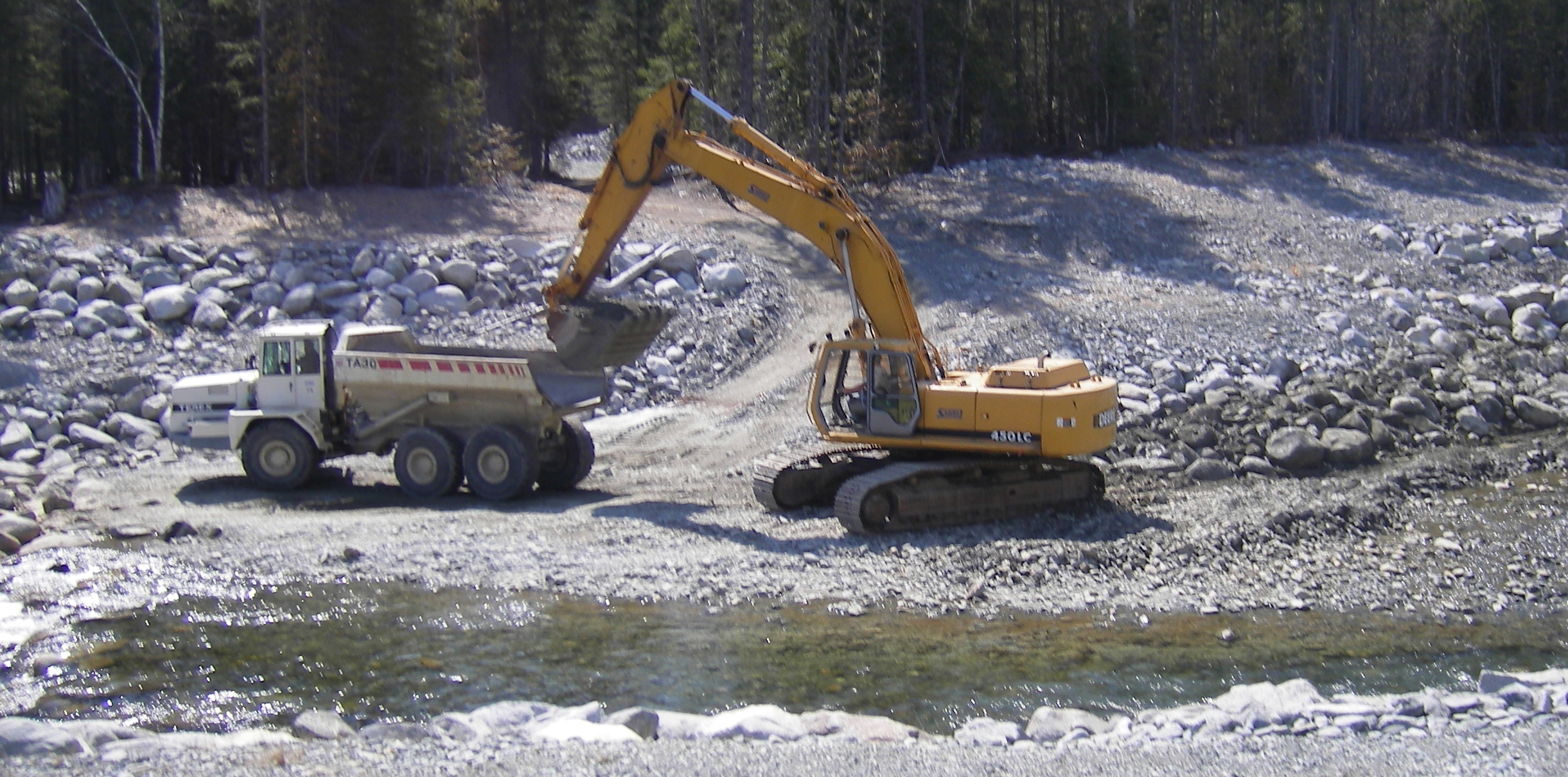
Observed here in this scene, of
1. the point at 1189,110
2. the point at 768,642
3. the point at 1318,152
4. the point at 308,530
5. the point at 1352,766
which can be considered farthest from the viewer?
the point at 1189,110

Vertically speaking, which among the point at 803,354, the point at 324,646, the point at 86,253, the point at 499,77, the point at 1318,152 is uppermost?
the point at 499,77

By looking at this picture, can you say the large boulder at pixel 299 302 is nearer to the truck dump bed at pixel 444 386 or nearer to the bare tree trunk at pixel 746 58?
the truck dump bed at pixel 444 386

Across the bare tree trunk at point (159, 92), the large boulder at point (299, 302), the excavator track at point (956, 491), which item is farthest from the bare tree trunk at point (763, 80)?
the excavator track at point (956, 491)

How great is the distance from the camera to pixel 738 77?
3556 cm

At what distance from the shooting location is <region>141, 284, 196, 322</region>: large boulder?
2222 cm

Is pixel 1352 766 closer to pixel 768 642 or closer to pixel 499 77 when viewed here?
pixel 768 642

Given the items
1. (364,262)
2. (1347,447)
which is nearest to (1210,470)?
(1347,447)

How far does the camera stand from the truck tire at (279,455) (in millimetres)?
16250

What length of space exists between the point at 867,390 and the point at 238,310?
13.4 meters

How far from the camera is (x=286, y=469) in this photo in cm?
1636

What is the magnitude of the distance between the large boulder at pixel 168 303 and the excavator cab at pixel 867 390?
1314 cm

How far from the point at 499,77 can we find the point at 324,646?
102 ft

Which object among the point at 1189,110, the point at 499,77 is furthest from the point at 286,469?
the point at 1189,110

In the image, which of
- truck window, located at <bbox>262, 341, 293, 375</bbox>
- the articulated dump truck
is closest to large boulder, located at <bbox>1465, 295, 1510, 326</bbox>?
the articulated dump truck
